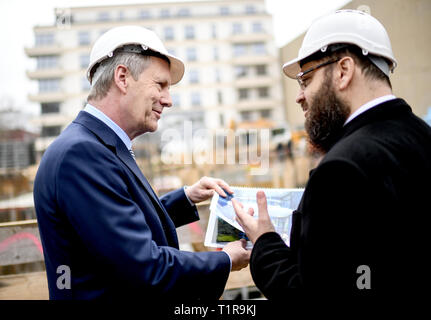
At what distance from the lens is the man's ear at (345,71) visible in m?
1.34

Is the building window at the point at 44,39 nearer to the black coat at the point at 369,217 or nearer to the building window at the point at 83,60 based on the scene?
the building window at the point at 83,60

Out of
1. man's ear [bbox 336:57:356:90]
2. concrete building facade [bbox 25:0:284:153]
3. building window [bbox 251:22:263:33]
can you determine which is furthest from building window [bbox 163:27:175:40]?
man's ear [bbox 336:57:356:90]

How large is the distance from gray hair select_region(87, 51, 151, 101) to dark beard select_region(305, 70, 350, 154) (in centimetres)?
87

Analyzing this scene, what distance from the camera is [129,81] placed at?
1.72m

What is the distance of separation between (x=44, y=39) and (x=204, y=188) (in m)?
49.7

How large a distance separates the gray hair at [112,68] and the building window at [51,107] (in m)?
47.6

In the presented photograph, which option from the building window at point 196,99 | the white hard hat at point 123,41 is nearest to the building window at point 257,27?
the building window at point 196,99

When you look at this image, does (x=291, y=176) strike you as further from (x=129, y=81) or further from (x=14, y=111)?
(x=14, y=111)

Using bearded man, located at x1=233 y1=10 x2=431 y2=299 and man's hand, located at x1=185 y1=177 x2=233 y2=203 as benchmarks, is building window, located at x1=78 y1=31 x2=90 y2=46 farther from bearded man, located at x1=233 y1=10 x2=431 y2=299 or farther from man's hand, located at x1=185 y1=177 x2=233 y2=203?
bearded man, located at x1=233 y1=10 x2=431 y2=299
